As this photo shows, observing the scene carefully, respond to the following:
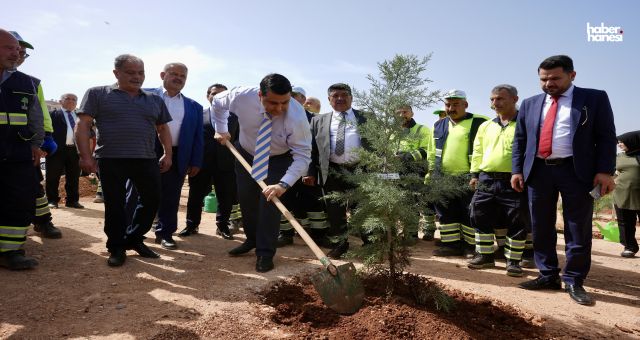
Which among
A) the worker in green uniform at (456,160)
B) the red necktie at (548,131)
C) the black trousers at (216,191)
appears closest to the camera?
the red necktie at (548,131)

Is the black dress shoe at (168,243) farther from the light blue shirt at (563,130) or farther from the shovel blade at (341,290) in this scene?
the light blue shirt at (563,130)

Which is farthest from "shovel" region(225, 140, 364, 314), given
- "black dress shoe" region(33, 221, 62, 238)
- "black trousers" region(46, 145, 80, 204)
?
"black trousers" region(46, 145, 80, 204)

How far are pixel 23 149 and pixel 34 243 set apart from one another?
1.55m

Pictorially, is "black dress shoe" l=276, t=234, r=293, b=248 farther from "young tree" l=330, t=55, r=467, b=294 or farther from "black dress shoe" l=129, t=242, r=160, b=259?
"young tree" l=330, t=55, r=467, b=294

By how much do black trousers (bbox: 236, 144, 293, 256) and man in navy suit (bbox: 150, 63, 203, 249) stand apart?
0.80 meters

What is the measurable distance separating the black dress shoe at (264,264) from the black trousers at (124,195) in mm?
1309

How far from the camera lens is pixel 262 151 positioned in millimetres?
4508

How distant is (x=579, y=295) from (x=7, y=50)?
5803mm

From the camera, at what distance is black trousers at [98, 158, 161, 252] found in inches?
168

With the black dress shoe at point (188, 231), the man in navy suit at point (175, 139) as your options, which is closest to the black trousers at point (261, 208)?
the man in navy suit at point (175, 139)

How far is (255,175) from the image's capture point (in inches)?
Answer: 177

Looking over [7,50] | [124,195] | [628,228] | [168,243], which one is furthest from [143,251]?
[628,228]

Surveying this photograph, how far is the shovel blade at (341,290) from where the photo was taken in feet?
10.7

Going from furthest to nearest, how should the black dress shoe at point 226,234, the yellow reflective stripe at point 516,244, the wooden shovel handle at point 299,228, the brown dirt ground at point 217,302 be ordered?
the black dress shoe at point 226,234 < the yellow reflective stripe at point 516,244 < the wooden shovel handle at point 299,228 < the brown dirt ground at point 217,302
